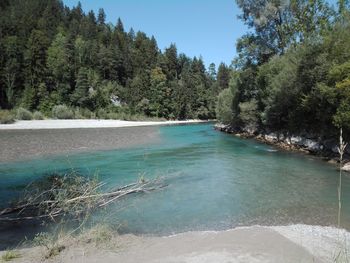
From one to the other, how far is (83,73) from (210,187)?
72526 millimetres

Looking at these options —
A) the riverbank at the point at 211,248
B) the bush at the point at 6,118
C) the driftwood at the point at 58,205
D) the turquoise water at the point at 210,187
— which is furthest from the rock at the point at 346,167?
the bush at the point at 6,118

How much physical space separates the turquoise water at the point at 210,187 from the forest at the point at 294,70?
407 centimetres

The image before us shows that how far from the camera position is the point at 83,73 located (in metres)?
82.1

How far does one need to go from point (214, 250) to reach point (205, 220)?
3.51m

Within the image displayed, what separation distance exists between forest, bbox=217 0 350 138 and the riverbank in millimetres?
13844

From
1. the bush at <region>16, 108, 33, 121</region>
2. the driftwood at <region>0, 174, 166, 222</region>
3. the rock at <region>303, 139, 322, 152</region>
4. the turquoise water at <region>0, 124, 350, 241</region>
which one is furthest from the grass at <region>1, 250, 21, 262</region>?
the bush at <region>16, 108, 33, 121</region>

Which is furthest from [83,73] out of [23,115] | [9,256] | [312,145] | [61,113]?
[9,256]

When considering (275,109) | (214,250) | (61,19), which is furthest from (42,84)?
→ (214,250)

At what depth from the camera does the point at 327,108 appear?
2334cm

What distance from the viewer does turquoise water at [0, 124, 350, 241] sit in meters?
10.8

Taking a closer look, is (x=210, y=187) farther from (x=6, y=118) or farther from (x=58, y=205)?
(x=6, y=118)

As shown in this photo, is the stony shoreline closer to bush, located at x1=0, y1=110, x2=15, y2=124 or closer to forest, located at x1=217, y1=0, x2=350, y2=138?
forest, located at x1=217, y1=0, x2=350, y2=138

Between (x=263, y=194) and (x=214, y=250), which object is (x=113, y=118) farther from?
(x=214, y=250)

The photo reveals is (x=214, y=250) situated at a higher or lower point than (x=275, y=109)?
lower
